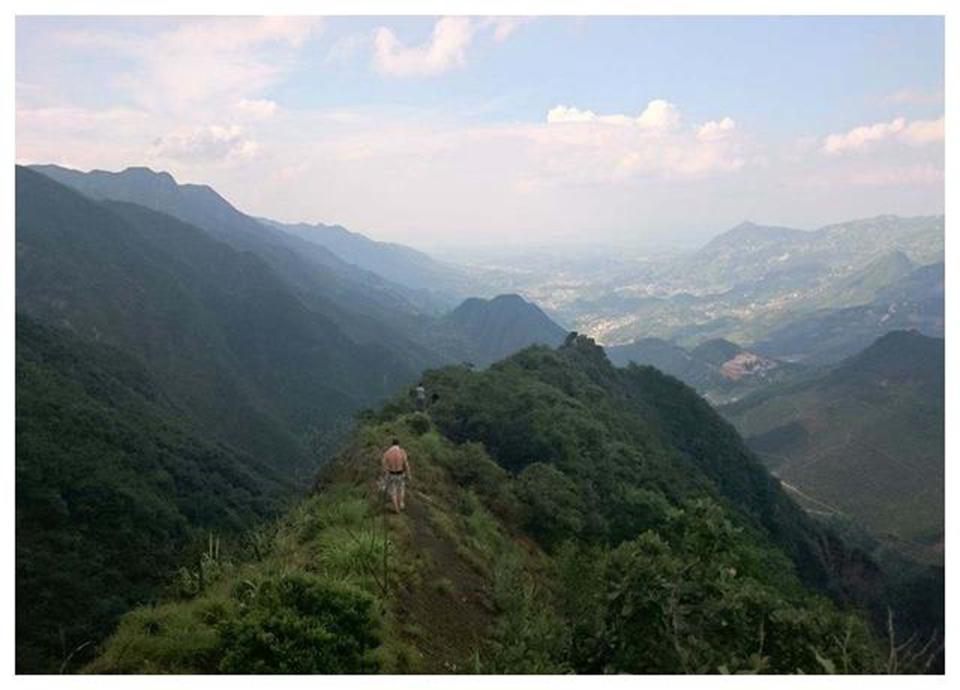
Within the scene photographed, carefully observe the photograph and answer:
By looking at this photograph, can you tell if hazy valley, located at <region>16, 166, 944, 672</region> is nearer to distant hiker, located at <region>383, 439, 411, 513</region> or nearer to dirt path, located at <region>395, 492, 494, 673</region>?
dirt path, located at <region>395, 492, 494, 673</region>

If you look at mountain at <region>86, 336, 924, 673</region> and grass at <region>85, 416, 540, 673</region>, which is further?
grass at <region>85, 416, 540, 673</region>

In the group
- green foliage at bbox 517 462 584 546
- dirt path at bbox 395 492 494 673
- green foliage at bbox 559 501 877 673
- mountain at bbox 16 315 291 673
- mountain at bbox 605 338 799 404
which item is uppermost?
green foliage at bbox 559 501 877 673

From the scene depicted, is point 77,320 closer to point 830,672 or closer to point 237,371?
point 237,371

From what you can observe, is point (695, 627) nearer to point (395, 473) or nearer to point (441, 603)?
point (441, 603)

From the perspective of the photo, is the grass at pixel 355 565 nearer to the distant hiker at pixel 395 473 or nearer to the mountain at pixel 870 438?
the distant hiker at pixel 395 473

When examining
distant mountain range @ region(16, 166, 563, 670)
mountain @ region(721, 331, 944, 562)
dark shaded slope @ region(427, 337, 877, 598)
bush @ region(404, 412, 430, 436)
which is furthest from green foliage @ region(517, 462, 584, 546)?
mountain @ region(721, 331, 944, 562)

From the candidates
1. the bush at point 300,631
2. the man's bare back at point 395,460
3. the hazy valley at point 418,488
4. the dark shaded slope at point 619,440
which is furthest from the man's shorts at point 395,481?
the dark shaded slope at point 619,440

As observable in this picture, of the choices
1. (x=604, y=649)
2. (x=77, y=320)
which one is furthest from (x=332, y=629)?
(x=77, y=320)
